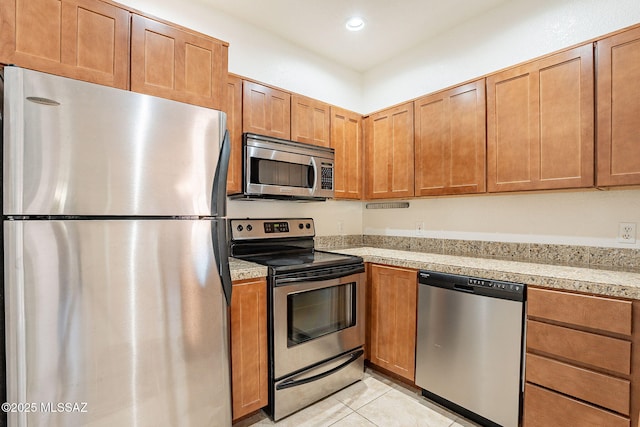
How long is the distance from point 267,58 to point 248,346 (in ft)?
7.50

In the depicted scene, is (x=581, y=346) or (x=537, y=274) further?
(x=537, y=274)

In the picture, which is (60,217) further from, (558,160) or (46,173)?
(558,160)

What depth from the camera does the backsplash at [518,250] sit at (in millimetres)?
1824


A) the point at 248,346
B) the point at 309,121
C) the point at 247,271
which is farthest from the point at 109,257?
the point at 309,121

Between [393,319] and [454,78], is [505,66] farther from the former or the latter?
[393,319]

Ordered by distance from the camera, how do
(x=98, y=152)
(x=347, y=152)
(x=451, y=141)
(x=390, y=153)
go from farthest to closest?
1. (x=347, y=152)
2. (x=390, y=153)
3. (x=451, y=141)
4. (x=98, y=152)

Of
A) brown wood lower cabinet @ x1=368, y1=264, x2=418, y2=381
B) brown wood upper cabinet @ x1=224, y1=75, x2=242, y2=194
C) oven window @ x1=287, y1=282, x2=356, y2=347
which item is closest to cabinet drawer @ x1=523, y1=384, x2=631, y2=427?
brown wood lower cabinet @ x1=368, y1=264, x2=418, y2=381

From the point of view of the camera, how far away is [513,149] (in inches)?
77.9

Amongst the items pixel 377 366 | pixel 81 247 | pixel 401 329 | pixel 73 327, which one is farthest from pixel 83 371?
pixel 377 366

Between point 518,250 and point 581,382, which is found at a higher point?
point 518,250

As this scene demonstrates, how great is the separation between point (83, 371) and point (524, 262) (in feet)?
8.17

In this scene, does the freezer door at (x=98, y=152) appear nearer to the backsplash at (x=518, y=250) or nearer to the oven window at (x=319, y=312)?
the oven window at (x=319, y=312)

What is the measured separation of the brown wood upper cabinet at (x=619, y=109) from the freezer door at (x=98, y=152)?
6.99ft

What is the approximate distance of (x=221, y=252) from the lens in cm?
151
